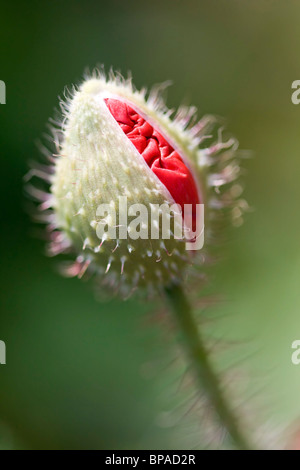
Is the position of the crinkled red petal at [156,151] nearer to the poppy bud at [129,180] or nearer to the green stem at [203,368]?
the poppy bud at [129,180]

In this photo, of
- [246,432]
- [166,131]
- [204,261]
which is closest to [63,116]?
[166,131]

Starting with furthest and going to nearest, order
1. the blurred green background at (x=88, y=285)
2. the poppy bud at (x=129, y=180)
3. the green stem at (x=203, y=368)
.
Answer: the blurred green background at (x=88, y=285)
the green stem at (x=203, y=368)
the poppy bud at (x=129, y=180)

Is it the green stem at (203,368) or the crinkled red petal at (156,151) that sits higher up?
the crinkled red petal at (156,151)

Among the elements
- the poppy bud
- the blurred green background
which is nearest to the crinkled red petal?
the poppy bud

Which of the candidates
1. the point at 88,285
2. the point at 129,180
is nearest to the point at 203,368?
the point at 129,180

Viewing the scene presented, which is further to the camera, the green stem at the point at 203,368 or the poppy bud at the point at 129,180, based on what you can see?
the green stem at the point at 203,368

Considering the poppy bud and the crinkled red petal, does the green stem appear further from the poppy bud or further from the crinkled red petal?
the crinkled red petal

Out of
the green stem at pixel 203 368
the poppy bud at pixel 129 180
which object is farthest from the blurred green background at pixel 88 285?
the poppy bud at pixel 129 180
